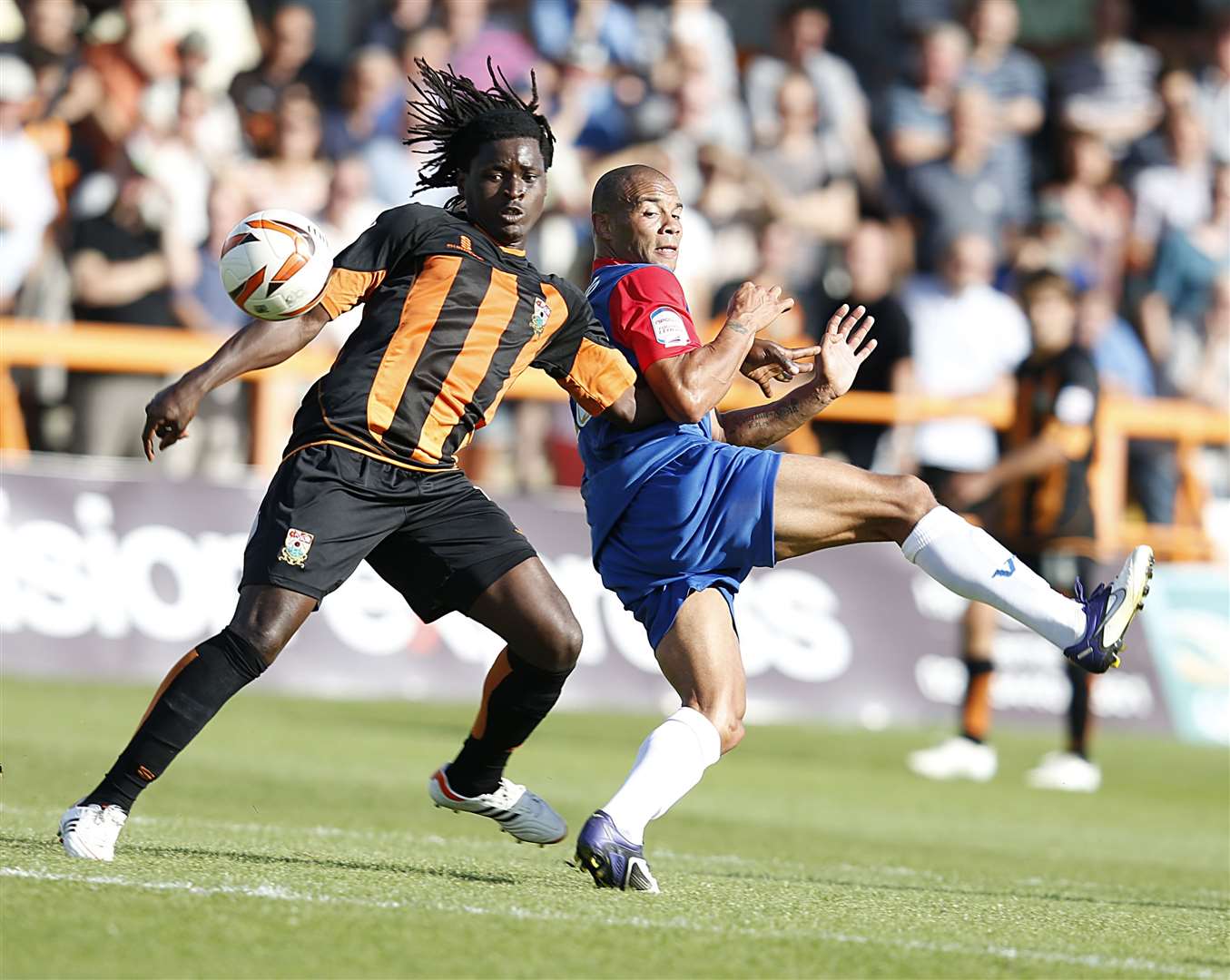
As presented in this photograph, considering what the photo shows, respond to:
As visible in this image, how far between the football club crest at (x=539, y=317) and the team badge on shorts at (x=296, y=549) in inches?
38.7

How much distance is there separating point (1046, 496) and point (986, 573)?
6230 millimetres

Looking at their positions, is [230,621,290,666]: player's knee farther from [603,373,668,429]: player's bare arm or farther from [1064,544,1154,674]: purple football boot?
[1064,544,1154,674]: purple football boot

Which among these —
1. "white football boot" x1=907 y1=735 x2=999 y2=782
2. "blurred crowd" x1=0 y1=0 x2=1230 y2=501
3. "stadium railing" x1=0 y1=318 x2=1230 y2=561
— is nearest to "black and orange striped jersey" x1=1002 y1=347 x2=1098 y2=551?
"stadium railing" x1=0 y1=318 x2=1230 y2=561

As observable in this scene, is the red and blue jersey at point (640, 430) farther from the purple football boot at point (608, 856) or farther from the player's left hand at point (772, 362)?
the purple football boot at point (608, 856)

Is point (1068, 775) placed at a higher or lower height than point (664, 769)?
lower

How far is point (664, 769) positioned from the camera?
216 inches

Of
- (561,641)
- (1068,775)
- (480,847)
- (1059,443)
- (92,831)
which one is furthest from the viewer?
(1059,443)

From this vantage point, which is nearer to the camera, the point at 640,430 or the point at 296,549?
the point at 296,549

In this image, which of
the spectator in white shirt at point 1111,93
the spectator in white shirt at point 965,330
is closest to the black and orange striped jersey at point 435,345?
the spectator in white shirt at point 965,330

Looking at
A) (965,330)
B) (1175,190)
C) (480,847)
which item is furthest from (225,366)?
(1175,190)

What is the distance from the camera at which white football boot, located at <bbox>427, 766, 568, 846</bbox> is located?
21.4 feet

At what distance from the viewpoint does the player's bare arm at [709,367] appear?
5.82 meters

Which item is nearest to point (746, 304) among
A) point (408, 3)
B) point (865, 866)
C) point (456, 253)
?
point (456, 253)

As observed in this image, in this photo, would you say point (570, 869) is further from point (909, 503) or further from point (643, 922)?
point (909, 503)
